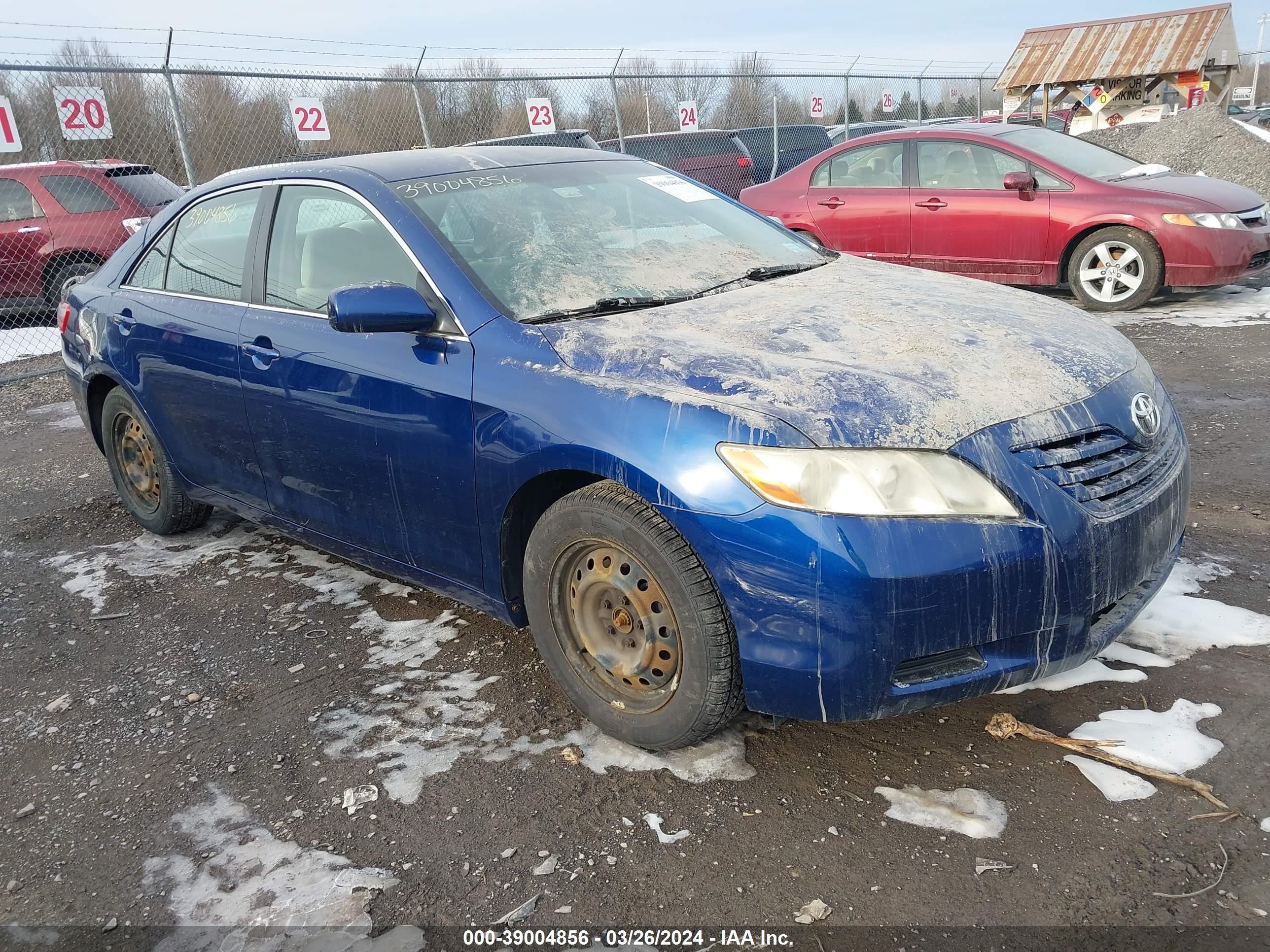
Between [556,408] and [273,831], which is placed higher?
[556,408]

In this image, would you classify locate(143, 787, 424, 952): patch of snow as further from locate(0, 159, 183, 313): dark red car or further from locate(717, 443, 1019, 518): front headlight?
locate(0, 159, 183, 313): dark red car

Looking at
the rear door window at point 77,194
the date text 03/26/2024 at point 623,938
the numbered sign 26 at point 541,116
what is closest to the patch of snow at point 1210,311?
the date text 03/26/2024 at point 623,938

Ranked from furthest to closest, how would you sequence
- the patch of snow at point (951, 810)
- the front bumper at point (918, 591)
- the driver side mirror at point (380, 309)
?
the driver side mirror at point (380, 309) → the patch of snow at point (951, 810) → the front bumper at point (918, 591)

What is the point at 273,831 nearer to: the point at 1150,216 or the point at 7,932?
the point at 7,932

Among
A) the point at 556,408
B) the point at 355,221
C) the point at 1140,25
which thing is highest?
the point at 1140,25

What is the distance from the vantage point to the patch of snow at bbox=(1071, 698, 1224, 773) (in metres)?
2.65

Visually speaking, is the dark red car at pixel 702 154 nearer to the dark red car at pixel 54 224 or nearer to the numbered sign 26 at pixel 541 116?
the numbered sign 26 at pixel 541 116

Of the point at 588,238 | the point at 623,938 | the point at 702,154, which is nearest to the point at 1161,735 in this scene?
the point at 623,938

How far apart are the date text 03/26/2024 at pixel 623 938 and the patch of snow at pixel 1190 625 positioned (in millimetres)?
1650

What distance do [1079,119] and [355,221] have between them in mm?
21326

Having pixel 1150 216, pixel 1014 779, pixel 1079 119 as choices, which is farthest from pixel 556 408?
pixel 1079 119

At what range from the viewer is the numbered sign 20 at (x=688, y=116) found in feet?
56.8

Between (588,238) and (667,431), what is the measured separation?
1.18 m

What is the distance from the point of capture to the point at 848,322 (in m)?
3.02
